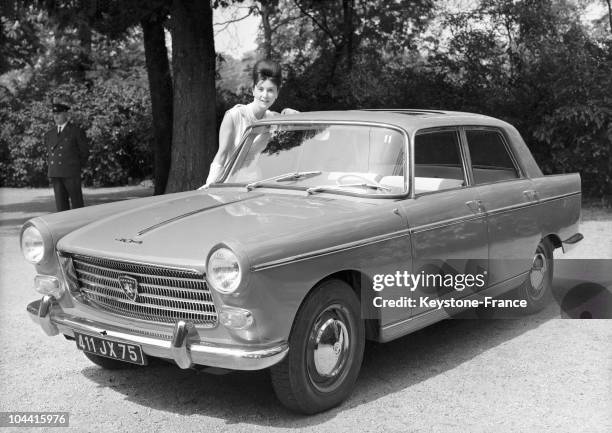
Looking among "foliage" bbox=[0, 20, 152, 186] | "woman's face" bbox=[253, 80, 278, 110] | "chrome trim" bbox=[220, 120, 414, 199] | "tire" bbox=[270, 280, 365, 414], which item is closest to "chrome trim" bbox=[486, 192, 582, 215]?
"chrome trim" bbox=[220, 120, 414, 199]

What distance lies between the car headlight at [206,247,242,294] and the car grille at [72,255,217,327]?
0.33 feet

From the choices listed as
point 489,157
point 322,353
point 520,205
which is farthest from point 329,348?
point 489,157

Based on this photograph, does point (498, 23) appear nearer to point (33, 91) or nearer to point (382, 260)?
point (382, 260)

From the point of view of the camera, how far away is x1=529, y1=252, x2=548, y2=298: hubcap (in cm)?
609

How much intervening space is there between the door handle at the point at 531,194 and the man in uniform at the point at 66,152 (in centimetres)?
633

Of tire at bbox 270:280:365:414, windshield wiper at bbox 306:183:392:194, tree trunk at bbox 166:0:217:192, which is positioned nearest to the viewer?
tire at bbox 270:280:365:414

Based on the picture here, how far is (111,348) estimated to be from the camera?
400 centimetres

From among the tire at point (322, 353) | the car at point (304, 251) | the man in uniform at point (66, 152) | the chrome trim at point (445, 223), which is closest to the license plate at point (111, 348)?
the car at point (304, 251)

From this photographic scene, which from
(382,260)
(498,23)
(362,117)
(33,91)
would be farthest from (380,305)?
(33,91)

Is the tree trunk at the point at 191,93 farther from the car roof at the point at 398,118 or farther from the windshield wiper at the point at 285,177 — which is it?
the windshield wiper at the point at 285,177

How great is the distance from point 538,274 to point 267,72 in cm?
271

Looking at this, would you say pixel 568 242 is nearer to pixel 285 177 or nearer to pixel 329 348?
pixel 285 177

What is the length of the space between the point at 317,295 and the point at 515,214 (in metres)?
2.19

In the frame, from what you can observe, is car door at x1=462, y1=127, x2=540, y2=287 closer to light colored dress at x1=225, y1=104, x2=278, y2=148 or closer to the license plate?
light colored dress at x1=225, y1=104, x2=278, y2=148
